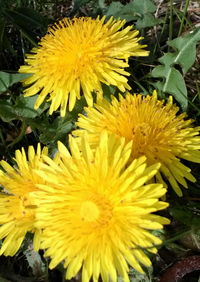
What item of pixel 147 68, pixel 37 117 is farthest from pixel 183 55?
pixel 37 117

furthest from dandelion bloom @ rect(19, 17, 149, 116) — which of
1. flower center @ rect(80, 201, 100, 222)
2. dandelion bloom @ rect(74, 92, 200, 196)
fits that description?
flower center @ rect(80, 201, 100, 222)

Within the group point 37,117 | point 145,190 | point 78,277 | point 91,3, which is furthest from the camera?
point 91,3

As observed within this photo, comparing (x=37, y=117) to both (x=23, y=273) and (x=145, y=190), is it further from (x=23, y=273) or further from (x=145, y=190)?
(x=145, y=190)

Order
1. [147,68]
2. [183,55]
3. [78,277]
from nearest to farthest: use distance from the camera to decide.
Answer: [78,277], [183,55], [147,68]

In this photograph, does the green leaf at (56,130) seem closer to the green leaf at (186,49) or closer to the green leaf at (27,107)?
the green leaf at (27,107)

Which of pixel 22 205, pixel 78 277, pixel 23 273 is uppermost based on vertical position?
pixel 22 205

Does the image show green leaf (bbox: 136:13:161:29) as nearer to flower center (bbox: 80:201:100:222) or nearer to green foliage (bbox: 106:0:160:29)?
green foliage (bbox: 106:0:160:29)

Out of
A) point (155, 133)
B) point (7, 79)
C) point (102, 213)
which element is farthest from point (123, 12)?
point (102, 213)
